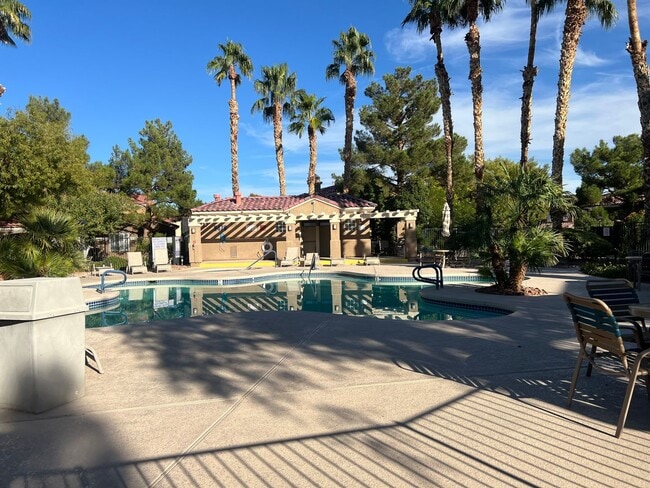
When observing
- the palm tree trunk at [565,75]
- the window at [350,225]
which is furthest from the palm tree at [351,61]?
the palm tree trunk at [565,75]

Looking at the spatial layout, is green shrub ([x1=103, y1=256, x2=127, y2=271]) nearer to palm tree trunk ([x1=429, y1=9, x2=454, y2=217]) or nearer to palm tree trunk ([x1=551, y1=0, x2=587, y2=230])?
palm tree trunk ([x1=429, y1=9, x2=454, y2=217])

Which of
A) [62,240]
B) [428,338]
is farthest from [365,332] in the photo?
[62,240]

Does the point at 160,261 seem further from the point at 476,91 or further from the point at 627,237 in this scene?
the point at 627,237

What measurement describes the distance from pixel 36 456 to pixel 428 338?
4.81 metres

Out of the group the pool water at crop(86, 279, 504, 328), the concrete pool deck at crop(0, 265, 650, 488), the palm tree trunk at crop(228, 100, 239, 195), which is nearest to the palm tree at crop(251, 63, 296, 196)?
the palm tree trunk at crop(228, 100, 239, 195)

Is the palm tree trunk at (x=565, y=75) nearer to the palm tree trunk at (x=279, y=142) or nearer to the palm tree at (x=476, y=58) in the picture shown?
the palm tree at (x=476, y=58)

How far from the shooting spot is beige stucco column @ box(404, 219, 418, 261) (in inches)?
Answer: 1025

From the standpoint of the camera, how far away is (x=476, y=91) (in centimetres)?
1936

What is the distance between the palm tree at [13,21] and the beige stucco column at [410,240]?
70.8ft

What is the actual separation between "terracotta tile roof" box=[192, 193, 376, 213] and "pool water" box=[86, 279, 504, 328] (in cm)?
964

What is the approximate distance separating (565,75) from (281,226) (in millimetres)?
16628

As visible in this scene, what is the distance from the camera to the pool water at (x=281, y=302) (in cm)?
1078

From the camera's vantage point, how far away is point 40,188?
15.3m

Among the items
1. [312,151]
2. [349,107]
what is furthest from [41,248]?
[312,151]
